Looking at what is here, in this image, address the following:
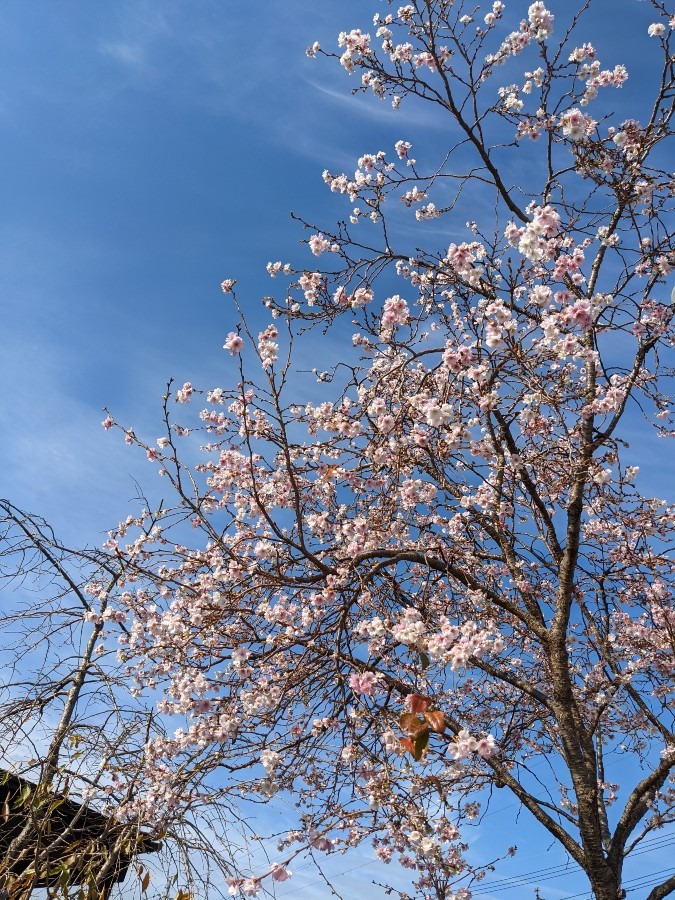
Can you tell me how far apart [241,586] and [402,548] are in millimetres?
1437

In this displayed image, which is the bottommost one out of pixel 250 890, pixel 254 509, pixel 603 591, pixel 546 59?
pixel 250 890

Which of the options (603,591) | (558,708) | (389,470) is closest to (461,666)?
(558,708)

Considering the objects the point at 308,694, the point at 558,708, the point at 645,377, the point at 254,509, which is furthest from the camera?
the point at 254,509

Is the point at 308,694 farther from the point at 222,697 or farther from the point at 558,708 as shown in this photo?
the point at 558,708

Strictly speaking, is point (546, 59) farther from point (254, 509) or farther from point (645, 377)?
point (254, 509)

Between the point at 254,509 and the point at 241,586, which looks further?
the point at 254,509

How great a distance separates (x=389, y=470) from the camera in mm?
6102

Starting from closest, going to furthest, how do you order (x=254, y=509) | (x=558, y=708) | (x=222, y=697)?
(x=222, y=697) < (x=558, y=708) < (x=254, y=509)

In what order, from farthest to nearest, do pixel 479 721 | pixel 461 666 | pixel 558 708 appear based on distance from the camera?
pixel 479 721, pixel 558 708, pixel 461 666

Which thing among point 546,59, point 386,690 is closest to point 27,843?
point 386,690

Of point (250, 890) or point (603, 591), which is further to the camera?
point (603, 591)

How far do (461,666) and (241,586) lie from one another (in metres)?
1.99

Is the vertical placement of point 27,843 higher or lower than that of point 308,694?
lower

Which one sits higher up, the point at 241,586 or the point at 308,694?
the point at 241,586
